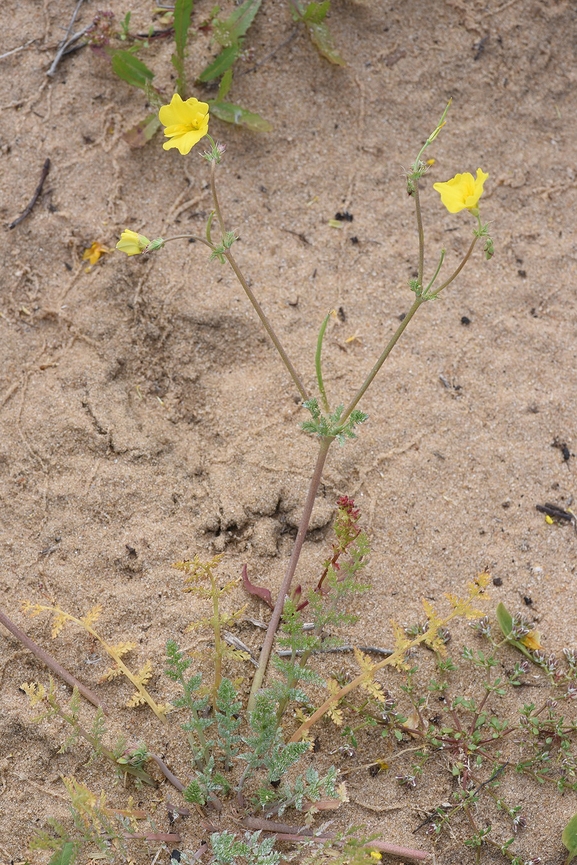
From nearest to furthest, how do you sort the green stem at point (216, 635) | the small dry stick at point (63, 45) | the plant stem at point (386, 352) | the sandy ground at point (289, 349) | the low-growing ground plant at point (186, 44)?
1. the plant stem at point (386, 352)
2. the green stem at point (216, 635)
3. the sandy ground at point (289, 349)
4. the low-growing ground plant at point (186, 44)
5. the small dry stick at point (63, 45)

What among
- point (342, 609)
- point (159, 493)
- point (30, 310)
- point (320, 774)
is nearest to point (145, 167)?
point (30, 310)

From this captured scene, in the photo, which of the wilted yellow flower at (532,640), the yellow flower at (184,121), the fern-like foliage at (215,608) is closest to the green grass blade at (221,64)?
the yellow flower at (184,121)

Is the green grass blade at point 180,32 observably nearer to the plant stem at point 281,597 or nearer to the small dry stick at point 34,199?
the small dry stick at point 34,199

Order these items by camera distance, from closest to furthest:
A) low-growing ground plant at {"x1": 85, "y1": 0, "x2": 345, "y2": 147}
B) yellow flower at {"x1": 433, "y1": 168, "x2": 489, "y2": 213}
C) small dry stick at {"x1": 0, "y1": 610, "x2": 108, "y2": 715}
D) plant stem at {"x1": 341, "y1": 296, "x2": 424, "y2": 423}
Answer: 1. yellow flower at {"x1": 433, "y1": 168, "x2": 489, "y2": 213}
2. plant stem at {"x1": 341, "y1": 296, "x2": 424, "y2": 423}
3. small dry stick at {"x1": 0, "y1": 610, "x2": 108, "y2": 715}
4. low-growing ground plant at {"x1": 85, "y1": 0, "x2": 345, "y2": 147}

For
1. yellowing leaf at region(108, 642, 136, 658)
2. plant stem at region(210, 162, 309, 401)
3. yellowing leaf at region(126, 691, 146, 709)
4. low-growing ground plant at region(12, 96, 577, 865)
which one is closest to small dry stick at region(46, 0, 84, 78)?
low-growing ground plant at region(12, 96, 577, 865)

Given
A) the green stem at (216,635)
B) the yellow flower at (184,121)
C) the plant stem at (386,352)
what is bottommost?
the green stem at (216,635)

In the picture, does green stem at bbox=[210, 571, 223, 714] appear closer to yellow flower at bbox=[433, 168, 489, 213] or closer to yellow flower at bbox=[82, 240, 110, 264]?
yellow flower at bbox=[433, 168, 489, 213]

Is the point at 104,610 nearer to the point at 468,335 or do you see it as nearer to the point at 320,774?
the point at 320,774
